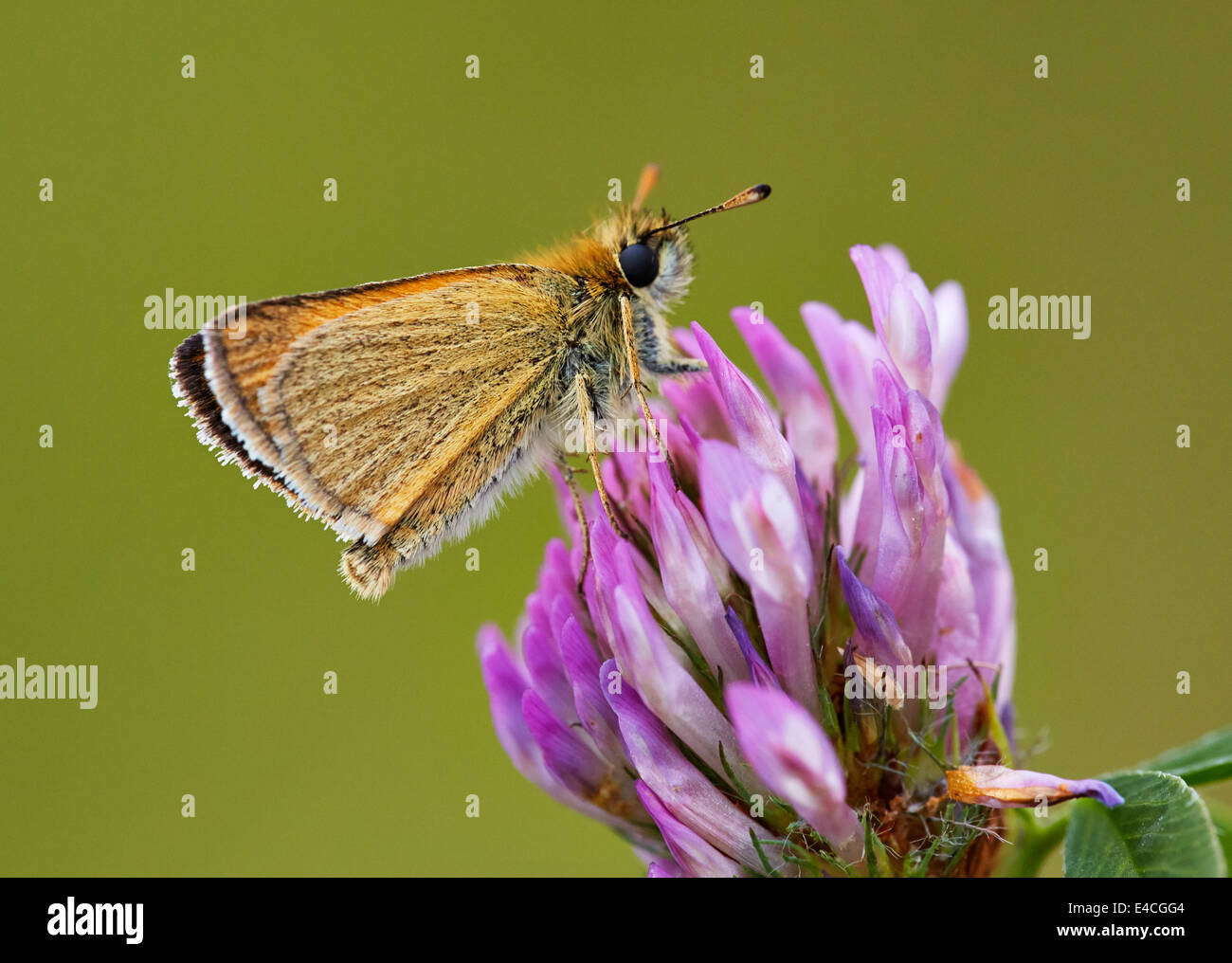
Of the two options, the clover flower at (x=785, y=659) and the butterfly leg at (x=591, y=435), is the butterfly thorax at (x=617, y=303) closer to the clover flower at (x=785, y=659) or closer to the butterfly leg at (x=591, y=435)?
the butterfly leg at (x=591, y=435)

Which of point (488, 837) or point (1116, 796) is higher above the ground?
point (1116, 796)

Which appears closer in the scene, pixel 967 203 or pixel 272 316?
pixel 272 316

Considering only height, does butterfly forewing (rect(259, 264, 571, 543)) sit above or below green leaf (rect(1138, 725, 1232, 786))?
above

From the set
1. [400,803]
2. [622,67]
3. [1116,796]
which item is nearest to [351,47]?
[622,67]

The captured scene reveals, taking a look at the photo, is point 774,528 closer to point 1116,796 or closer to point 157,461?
point 1116,796

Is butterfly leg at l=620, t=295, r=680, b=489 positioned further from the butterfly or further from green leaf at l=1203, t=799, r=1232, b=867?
green leaf at l=1203, t=799, r=1232, b=867

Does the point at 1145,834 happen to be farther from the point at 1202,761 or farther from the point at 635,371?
the point at 635,371

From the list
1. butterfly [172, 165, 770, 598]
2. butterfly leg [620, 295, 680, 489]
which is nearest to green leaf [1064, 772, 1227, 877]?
butterfly leg [620, 295, 680, 489]
